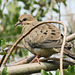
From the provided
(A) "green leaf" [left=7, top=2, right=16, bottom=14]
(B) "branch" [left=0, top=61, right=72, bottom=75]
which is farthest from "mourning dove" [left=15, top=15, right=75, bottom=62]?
(A) "green leaf" [left=7, top=2, right=16, bottom=14]

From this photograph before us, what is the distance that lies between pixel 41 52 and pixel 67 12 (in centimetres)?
129

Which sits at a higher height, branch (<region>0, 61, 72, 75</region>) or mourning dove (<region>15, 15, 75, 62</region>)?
mourning dove (<region>15, 15, 75, 62</region>)

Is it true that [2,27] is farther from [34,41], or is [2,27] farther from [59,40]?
[59,40]

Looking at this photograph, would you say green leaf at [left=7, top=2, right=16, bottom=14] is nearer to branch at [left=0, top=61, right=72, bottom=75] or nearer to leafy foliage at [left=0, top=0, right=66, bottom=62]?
leafy foliage at [left=0, top=0, right=66, bottom=62]

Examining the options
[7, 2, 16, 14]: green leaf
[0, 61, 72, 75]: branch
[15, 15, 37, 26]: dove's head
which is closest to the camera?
[0, 61, 72, 75]: branch

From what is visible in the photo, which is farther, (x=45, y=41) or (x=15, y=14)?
→ (x=15, y=14)

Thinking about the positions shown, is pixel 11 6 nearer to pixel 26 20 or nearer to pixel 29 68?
pixel 26 20

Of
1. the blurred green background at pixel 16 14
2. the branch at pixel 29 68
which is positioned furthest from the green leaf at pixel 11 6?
the branch at pixel 29 68

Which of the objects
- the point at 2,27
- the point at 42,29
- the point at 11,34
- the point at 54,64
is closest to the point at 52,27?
the point at 42,29

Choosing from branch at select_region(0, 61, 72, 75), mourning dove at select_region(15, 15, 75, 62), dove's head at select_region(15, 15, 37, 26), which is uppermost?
dove's head at select_region(15, 15, 37, 26)

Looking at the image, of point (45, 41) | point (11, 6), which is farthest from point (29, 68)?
point (11, 6)

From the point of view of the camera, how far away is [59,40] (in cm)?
259

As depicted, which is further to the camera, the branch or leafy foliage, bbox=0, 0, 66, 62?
leafy foliage, bbox=0, 0, 66, 62

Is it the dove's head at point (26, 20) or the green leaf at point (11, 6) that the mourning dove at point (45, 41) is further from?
the green leaf at point (11, 6)
